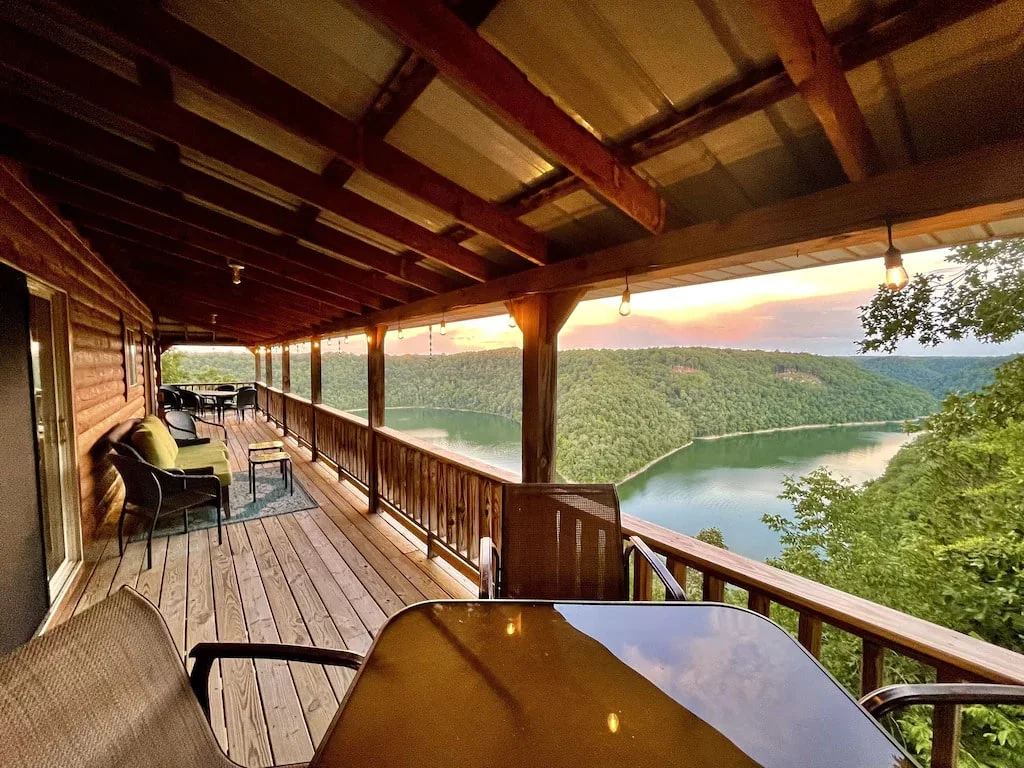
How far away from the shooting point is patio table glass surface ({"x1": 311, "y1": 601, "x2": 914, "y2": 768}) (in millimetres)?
837

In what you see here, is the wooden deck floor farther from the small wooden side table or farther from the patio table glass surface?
the patio table glass surface

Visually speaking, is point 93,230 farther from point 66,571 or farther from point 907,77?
point 907,77

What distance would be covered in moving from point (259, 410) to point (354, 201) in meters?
12.6

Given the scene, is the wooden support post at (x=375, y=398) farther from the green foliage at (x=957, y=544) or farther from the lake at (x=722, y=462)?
the green foliage at (x=957, y=544)

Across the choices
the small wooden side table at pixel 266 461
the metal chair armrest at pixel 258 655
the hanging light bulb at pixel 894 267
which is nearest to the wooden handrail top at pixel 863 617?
the hanging light bulb at pixel 894 267

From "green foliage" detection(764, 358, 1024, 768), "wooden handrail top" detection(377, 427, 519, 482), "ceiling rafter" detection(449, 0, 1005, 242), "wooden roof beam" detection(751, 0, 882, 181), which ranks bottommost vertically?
"green foliage" detection(764, 358, 1024, 768)

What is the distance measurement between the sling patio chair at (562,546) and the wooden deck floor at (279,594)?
112 centimetres

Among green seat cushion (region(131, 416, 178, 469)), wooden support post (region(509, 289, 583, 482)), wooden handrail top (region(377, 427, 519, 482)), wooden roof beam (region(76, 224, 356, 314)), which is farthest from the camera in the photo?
green seat cushion (region(131, 416, 178, 469))

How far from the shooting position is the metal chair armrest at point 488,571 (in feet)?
5.37

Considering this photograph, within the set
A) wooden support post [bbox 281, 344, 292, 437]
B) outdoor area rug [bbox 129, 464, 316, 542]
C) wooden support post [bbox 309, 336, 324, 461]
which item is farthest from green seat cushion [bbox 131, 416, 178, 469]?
wooden support post [bbox 281, 344, 292, 437]

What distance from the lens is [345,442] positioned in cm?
569

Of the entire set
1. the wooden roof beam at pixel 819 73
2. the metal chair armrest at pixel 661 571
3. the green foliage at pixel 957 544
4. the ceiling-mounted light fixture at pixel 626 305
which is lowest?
the green foliage at pixel 957 544

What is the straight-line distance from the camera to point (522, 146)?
1.75 metres

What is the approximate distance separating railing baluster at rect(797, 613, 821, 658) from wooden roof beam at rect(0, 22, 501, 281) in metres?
2.54
